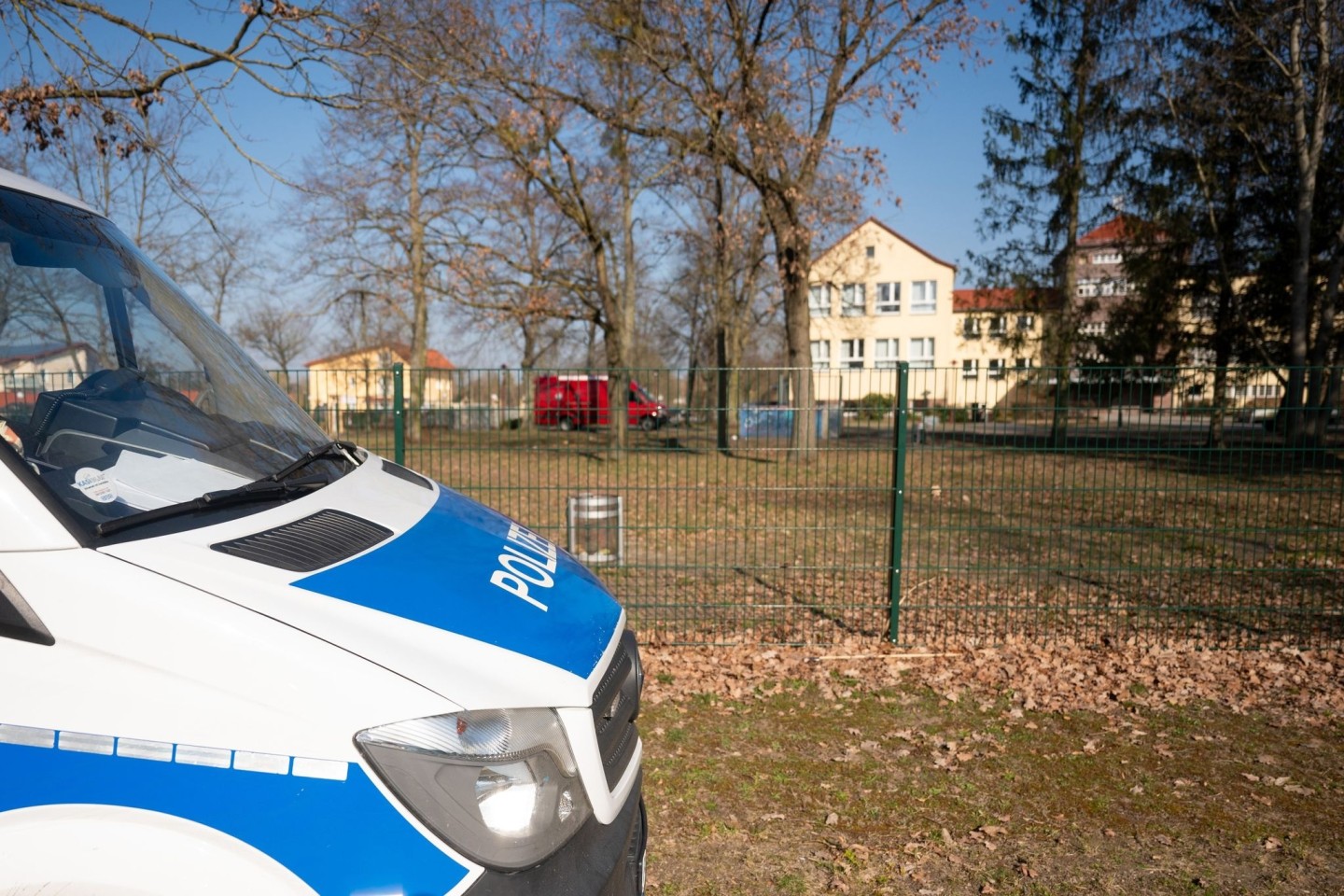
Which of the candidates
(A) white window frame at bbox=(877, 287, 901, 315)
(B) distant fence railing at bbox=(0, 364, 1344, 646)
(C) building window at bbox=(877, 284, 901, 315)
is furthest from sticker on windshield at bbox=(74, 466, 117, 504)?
(C) building window at bbox=(877, 284, 901, 315)

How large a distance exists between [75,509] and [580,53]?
18446 mm

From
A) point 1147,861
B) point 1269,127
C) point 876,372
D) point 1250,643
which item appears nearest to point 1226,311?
Result: point 1269,127

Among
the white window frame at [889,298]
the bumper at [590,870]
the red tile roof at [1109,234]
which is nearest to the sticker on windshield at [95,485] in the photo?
the bumper at [590,870]

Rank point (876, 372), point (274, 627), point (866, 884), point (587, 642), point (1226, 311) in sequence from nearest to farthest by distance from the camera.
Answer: point (274, 627) < point (587, 642) < point (866, 884) < point (876, 372) < point (1226, 311)

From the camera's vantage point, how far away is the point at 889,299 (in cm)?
5919

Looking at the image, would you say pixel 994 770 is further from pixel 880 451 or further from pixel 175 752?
pixel 175 752

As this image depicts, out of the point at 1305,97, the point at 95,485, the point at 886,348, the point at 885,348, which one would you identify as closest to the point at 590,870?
the point at 95,485

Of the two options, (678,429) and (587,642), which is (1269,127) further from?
(587,642)

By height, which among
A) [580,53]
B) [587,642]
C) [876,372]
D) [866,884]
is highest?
[580,53]

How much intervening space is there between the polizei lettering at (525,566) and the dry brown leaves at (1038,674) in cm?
327

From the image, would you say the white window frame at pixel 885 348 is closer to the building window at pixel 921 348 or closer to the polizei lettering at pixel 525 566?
the building window at pixel 921 348

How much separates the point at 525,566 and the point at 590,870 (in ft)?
2.74

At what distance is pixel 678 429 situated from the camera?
6.48 m

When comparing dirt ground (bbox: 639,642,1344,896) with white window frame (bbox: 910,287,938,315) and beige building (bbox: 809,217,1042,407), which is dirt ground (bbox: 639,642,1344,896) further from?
white window frame (bbox: 910,287,938,315)
